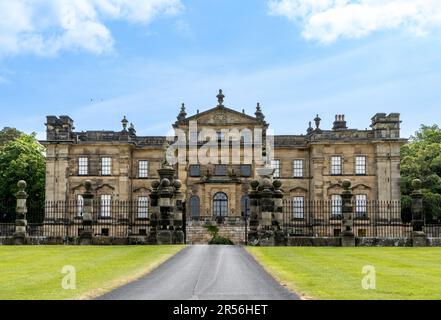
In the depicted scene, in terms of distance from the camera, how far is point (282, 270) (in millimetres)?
18141

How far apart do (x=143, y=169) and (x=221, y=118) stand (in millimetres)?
8806

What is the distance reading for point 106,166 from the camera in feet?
199

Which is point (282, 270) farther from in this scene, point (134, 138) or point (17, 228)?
point (134, 138)

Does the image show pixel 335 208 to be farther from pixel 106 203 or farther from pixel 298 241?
pixel 298 241

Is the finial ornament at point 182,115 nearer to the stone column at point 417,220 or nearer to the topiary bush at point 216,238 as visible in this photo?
the topiary bush at point 216,238

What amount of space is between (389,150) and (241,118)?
13.6 m

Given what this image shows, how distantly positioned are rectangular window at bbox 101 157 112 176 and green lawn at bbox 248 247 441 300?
121 ft

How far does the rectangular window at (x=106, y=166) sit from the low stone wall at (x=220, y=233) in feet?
43.3

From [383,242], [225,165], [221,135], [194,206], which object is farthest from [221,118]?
[383,242]

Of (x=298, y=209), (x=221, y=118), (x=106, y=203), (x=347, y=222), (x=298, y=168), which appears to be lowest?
(x=347, y=222)

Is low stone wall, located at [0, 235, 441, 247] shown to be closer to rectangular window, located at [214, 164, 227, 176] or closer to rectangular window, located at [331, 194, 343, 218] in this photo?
rectangular window, located at [331, 194, 343, 218]

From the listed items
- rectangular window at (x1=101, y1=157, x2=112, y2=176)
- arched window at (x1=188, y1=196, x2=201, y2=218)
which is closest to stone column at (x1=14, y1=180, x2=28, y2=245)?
rectangular window at (x1=101, y1=157, x2=112, y2=176)

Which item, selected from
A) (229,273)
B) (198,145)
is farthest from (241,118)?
(229,273)

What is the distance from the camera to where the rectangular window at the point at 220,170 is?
199 feet
